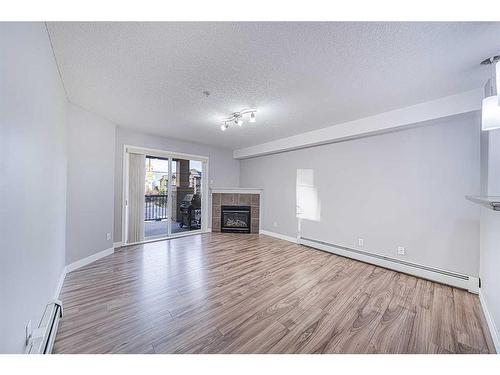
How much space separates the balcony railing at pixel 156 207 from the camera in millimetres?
4780

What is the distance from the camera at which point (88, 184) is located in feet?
10.1

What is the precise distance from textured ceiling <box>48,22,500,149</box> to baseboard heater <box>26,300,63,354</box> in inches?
84.2

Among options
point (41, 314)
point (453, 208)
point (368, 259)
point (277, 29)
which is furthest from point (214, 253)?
point (453, 208)

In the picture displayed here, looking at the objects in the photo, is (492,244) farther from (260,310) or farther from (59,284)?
(59,284)

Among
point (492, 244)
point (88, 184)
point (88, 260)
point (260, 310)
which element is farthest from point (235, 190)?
point (492, 244)

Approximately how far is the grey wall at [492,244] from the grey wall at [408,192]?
1.36 ft

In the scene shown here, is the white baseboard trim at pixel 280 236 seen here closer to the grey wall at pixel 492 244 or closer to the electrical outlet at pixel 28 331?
the grey wall at pixel 492 244

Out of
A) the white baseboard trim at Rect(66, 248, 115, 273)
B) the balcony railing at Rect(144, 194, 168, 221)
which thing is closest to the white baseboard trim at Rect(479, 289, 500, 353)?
the white baseboard trim at Rect(66, 248, 115, 273)

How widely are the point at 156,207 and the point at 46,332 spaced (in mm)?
3647

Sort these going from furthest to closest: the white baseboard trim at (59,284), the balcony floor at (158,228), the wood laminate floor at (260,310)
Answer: the balcony floor at (158,228), the white baseboard trim at (59,284), the wood laminate floor at (260,310)

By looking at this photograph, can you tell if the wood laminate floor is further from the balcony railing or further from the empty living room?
the balcony railing

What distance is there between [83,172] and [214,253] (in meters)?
2.53

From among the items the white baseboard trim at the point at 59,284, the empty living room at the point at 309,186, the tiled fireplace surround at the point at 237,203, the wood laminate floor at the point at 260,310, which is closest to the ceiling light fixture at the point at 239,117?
the empty living room at the point at 309,186

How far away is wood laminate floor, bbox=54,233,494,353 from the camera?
1.54m
